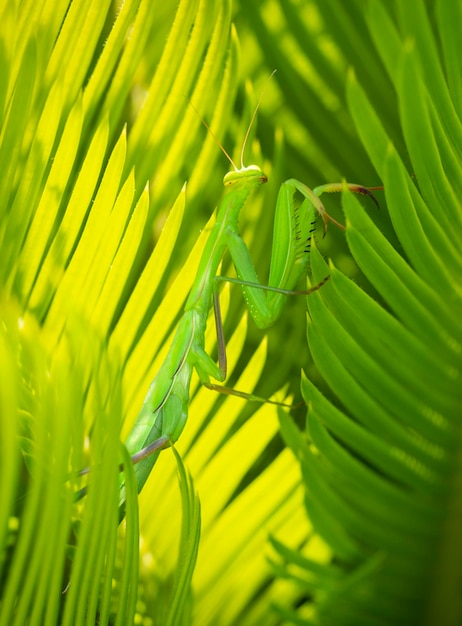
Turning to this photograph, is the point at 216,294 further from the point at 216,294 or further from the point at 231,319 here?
the point at 231,319

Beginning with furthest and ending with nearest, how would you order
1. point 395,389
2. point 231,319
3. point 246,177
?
point 231,319 → point 246,177 → point 395,389

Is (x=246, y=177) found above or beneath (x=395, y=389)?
above

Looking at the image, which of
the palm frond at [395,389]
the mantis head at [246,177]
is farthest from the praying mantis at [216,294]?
the palm frond at [395,389]

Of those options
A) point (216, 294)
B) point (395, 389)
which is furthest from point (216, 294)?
point (395, 389)

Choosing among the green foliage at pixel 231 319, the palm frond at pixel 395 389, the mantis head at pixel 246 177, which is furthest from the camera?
the mantis head at pixel 246 177

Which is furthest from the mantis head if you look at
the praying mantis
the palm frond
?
the palm frond

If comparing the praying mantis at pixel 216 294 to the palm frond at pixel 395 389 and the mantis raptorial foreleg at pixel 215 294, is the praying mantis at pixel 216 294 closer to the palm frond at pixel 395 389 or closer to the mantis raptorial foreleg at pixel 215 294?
the mantis raptorial foreleg at pixel 215 294
